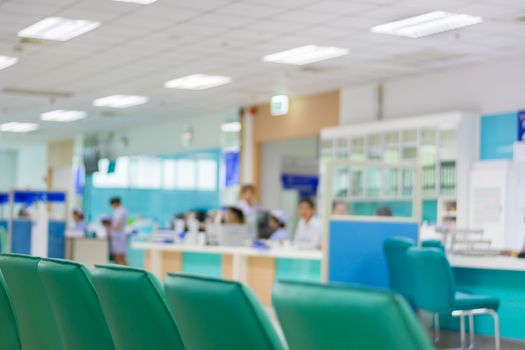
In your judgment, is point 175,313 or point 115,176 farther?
point 115,176

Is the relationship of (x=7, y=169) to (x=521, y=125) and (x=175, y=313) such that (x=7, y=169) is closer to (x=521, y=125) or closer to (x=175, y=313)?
(x=521, y=125)

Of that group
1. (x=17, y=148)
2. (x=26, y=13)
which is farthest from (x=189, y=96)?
(x=17, y=148)

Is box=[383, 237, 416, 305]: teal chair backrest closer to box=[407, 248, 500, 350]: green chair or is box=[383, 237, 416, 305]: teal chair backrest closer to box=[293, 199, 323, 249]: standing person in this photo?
box=[407, 248, 500, 350]: green chair

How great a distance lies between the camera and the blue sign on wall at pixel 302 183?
17.3 metres

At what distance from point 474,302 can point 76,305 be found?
419cm

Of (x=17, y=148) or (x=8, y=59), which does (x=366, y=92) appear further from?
(x=17, y=148)

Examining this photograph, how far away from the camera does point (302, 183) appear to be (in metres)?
17.9

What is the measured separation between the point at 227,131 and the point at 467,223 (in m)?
6.35

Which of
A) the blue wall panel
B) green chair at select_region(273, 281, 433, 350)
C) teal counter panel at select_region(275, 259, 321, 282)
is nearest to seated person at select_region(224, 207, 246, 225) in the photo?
Result: teal counter panel at select_region(275, 259, 321, 282)

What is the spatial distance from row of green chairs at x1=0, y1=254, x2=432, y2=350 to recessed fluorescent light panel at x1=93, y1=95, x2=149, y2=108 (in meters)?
11.9

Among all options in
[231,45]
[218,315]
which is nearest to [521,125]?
[231,45]

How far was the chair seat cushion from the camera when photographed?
633 cm

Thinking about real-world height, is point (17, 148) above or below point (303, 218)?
above

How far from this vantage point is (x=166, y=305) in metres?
2.45
